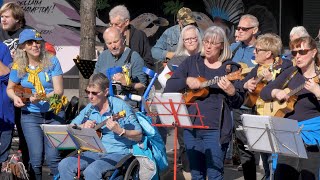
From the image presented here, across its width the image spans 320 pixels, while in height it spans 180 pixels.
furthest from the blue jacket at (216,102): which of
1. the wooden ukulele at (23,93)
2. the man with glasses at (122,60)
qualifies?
the wooden ukulele at (23,93)

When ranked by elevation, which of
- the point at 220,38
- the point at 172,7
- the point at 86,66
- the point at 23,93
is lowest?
the point at 23,93

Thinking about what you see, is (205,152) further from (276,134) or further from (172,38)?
(172,38)

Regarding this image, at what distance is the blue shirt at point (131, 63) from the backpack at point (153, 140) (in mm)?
935

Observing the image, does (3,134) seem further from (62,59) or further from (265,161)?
(62,59)

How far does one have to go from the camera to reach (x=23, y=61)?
8219 mm

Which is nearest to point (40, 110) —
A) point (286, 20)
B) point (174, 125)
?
point (174, 125)

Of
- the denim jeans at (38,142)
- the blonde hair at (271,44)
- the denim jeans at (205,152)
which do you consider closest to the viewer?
the denim jeans at (205,152)

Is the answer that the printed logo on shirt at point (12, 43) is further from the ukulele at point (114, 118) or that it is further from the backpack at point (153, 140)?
the backpack at point (153, 140)

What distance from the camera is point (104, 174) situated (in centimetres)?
718

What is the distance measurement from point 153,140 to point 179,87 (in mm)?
A: 566

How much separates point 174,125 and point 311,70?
134cm

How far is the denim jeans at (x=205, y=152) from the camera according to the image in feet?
23.8

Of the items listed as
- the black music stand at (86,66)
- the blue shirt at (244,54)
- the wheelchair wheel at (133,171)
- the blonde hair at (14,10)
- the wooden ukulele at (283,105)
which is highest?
the blonde hair at (14,10)

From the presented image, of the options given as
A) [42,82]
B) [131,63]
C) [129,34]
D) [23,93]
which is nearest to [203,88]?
[131,63]
